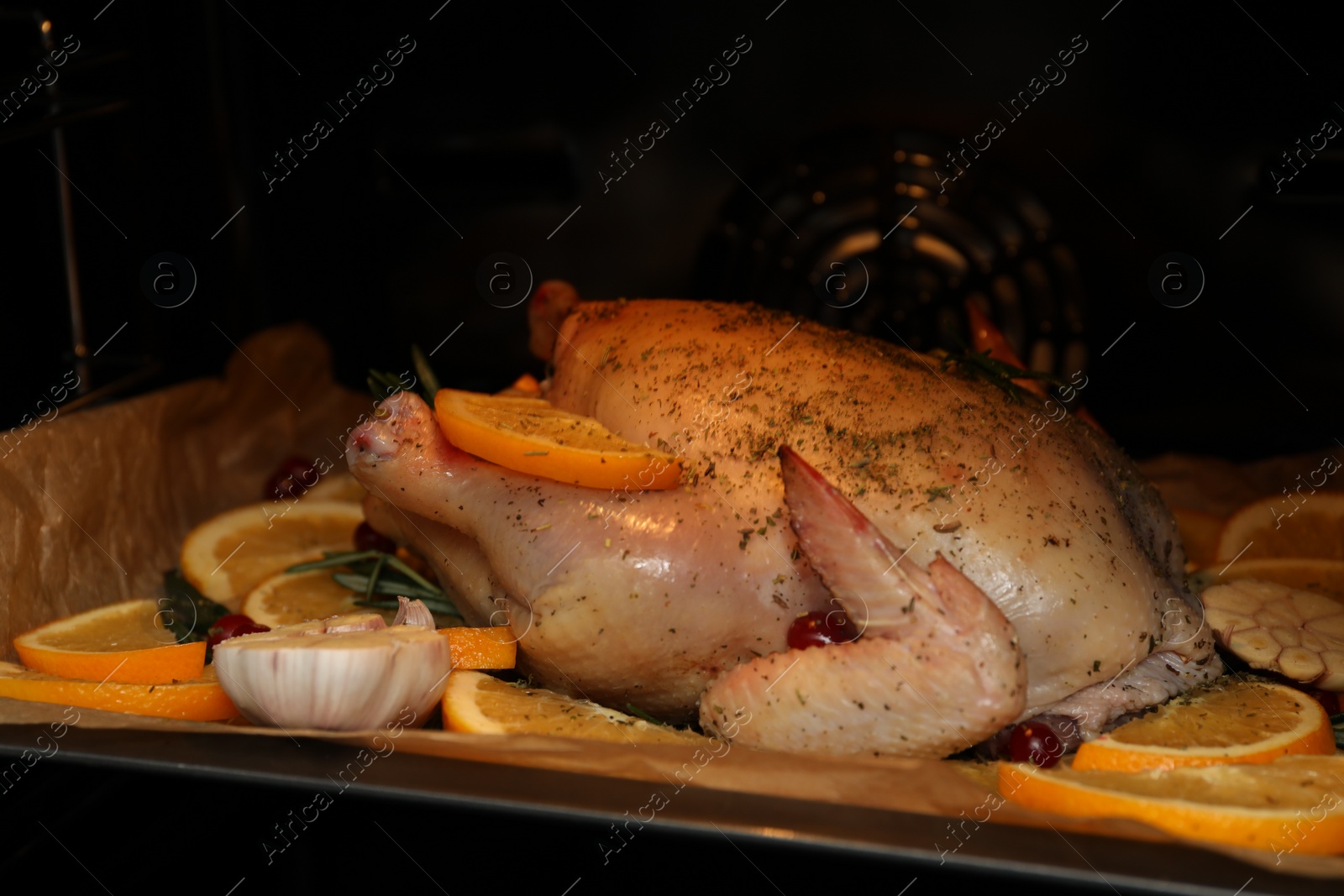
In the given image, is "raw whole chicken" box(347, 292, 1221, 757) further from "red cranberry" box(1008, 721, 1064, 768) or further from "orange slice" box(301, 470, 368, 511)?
"orange slice" box(301, 470, 368, 511)

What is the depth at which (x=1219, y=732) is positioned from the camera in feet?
5.46

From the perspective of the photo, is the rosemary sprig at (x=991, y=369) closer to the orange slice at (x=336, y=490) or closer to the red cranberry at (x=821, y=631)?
the red cranberry at (x=821, y=631)

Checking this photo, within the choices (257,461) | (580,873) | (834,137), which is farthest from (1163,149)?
(257,461)

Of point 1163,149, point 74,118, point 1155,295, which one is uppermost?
point 74,118

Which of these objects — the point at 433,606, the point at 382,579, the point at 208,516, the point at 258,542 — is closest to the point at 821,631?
the point at 433,606

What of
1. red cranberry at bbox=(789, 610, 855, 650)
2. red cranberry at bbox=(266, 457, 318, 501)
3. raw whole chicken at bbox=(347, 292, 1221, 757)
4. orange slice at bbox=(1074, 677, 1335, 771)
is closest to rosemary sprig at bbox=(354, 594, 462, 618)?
raw whole chicken at bbox=(347, 292, 1221, 757)

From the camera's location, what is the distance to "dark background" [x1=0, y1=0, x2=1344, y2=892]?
253 cm

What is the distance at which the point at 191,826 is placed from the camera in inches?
64.1

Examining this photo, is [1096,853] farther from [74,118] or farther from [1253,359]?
[74,118]

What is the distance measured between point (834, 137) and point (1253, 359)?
1.11 meters

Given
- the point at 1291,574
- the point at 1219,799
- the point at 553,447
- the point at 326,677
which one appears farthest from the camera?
the point at 1291,574

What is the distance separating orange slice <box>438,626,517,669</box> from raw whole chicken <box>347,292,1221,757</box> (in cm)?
4

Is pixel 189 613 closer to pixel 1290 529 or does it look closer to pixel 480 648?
pixel 480 648

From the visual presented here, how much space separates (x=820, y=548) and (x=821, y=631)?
178 mm
